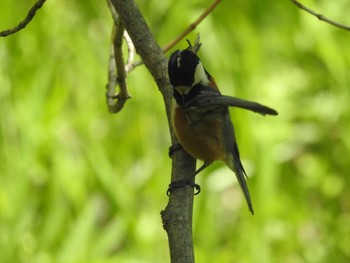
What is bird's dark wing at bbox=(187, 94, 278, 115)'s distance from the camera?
1.71m

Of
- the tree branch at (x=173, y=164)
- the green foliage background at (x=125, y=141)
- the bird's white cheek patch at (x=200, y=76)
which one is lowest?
the tree branch at (x=173, y=164)

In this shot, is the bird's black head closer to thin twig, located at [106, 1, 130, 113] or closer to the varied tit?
the varied tit

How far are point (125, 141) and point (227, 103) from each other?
5.96ft

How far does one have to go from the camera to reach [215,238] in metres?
3.73

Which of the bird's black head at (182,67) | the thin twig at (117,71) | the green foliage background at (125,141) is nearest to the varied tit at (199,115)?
the bird's black head at (182,67)

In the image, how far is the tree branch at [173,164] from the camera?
1812 millimetres

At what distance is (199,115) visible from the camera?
8.50 ft

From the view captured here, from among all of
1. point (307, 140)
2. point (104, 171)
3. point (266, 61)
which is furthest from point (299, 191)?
point (104, 171)

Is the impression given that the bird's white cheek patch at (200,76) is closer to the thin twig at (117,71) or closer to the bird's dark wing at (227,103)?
the bird's dark wing at (227,103)

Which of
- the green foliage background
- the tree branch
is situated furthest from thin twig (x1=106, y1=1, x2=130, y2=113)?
the green foliage background

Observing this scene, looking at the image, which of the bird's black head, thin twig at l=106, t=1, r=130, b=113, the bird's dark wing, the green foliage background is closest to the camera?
the bird's dark wing

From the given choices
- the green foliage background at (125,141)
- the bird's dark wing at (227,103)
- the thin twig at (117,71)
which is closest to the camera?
the bird's dark wing at (227,103)

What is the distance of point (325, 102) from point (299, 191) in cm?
53

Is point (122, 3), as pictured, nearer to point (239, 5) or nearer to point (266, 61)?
point (239, 5)
